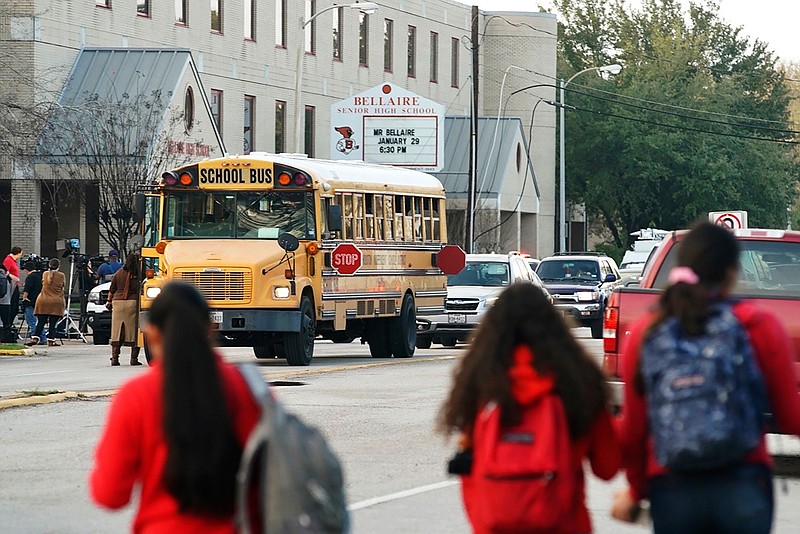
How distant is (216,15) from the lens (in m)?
51.8

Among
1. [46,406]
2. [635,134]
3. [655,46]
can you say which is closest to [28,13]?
[46,406]

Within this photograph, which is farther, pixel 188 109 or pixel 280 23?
pixel 280 23

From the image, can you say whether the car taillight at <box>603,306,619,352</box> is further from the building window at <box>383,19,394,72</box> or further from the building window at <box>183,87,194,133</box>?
the building window at <box>383,19,394,72</box>

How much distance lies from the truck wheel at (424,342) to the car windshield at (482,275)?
1.18 metres

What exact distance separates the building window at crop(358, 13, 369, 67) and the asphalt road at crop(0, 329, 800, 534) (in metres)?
37.5

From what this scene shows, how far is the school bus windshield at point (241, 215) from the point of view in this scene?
77.0 feet

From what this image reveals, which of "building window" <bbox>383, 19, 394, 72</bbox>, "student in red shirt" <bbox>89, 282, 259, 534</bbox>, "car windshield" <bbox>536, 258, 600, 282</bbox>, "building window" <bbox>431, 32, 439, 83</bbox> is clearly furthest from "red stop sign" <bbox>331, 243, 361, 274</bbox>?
"building window" <bbox>431, 32, 439, 83</bbox>

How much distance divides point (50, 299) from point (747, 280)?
2050cm

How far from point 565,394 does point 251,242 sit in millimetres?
18266

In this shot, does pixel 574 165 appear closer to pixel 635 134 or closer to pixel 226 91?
pixel 635 134

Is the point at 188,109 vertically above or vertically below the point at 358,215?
above

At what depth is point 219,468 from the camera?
4.72 meters

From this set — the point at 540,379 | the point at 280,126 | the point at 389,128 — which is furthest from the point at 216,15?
the point at 540,379

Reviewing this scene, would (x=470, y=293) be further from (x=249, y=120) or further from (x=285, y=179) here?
(x=249, y=120)
